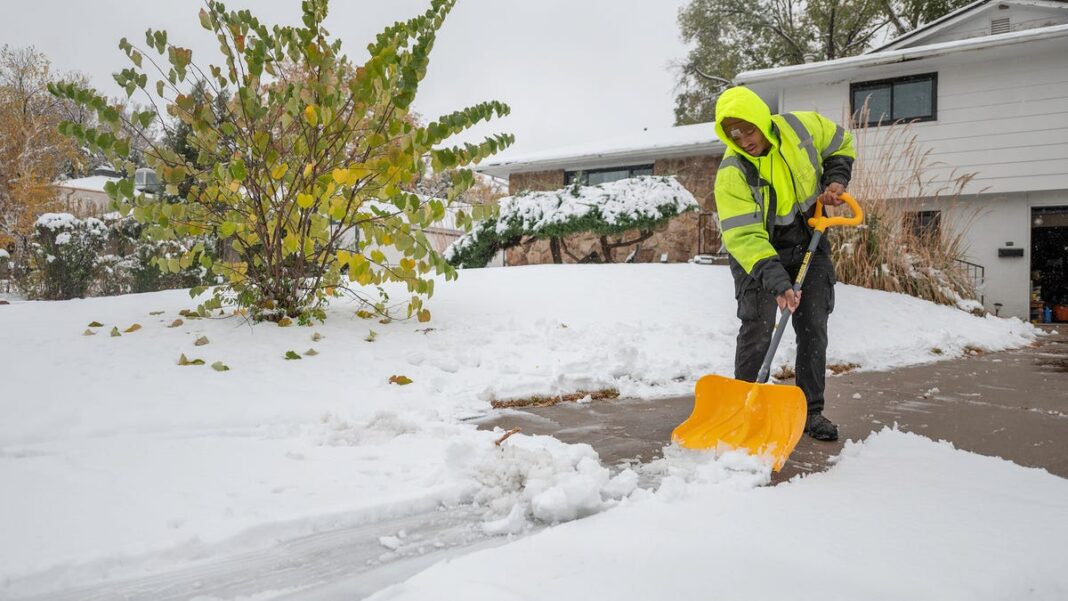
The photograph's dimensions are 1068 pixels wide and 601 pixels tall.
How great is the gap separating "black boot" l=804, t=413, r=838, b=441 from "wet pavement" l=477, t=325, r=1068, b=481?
4 centimetres

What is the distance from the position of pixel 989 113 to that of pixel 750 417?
10.4 meters

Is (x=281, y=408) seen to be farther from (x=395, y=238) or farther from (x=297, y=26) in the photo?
(x=297, y=26)

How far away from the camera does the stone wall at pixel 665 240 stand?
10.3 m

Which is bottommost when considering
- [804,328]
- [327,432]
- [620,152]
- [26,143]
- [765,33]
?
[327,432]

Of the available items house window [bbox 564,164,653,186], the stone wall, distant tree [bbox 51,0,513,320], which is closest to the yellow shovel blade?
distant tree [bbox 51,0,513,320]

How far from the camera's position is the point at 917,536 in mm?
1444

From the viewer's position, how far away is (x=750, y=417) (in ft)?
6.92

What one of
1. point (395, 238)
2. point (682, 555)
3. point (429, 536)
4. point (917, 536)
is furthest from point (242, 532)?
point (395, 238)

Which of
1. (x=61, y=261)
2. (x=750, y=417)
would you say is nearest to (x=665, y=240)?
(x=61, y=261)

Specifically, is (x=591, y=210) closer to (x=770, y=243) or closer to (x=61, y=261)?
(x=770, y=243)

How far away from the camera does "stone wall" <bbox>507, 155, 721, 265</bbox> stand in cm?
1030

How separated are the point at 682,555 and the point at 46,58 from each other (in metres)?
23.5

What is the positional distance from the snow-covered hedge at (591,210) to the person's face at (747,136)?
5354 mm

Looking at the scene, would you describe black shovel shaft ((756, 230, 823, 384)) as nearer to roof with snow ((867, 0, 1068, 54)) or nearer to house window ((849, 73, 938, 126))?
house window ((849, 73, 938, 126))
